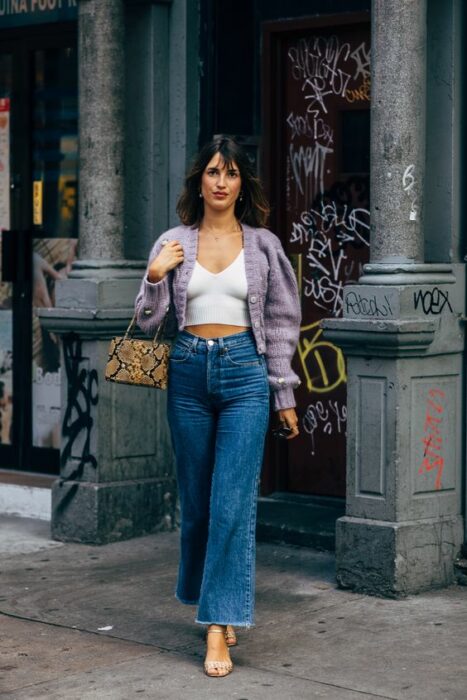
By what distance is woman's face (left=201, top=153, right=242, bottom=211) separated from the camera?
570 cm

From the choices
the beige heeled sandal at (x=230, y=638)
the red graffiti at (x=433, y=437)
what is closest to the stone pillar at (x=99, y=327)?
the red graffiti at (x=433, y=437)

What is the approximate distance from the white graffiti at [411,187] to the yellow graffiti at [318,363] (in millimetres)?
1467

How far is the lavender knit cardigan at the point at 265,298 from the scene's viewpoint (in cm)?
568

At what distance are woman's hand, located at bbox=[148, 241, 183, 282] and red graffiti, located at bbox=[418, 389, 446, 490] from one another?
5.37 feet

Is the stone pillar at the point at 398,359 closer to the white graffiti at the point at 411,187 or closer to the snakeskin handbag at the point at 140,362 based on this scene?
the white graffiti at the point at 411,187

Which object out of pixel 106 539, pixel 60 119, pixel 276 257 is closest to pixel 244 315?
pixel 276 257

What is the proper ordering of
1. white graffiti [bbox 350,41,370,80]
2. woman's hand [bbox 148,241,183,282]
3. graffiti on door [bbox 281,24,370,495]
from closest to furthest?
woman's hand [bbox 148,241,183,282]
white graffiti [bbox 350,41,370,80]
graffiti on door [bbox 281,24,370,495]

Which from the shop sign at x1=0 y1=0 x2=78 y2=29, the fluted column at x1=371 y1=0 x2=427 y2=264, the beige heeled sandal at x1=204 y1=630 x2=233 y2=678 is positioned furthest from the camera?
the shop sign at x1=0 y1=0 x2=78 y2=29

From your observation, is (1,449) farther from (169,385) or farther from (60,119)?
(169,385)

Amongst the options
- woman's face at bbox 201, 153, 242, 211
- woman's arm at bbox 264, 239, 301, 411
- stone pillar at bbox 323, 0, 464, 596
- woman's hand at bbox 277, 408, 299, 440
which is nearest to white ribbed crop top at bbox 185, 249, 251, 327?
woman's arm at bbox 264, 239, 301, 411

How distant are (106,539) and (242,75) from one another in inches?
104

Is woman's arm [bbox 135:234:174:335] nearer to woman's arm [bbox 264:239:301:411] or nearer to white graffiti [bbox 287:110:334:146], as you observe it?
woman's arm [bbox 264:239:301:411]

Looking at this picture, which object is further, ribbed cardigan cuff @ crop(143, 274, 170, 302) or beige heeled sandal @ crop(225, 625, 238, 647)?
beige heeled sandal @ crop(225, 625, 238, 647)

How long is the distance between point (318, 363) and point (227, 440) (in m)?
2.55
